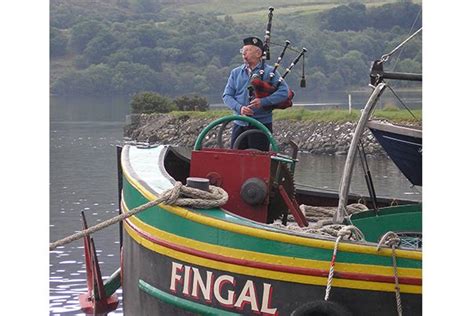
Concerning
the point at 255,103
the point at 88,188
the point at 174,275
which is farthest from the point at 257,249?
the point at 88,188

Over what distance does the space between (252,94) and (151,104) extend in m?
45.7

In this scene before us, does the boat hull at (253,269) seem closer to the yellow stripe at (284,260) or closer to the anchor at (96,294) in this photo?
the yellow stripe at (284,260)

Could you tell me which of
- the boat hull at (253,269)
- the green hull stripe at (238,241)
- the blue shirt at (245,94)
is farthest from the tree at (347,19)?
the boat hull at (253,269)

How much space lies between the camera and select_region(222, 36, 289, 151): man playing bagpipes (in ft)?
23.1

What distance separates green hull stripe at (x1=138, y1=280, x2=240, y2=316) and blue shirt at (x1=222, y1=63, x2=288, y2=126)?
1632mm

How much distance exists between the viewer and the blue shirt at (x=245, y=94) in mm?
7051

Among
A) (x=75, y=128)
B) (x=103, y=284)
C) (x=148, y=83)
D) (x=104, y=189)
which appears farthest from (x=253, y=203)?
(x=148, y=83)

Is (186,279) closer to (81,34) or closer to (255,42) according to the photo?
(255,42)

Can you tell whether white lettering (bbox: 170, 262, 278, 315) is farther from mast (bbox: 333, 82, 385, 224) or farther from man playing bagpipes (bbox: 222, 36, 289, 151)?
man playing bagpipes (bbox: 222, 36, 289, 151)

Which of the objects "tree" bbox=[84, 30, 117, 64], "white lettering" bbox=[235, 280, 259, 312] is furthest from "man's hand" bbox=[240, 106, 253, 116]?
"tree" bbox=[84, 30, 117, 64]

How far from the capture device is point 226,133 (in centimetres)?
3762

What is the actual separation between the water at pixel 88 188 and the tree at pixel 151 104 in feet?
5.45
